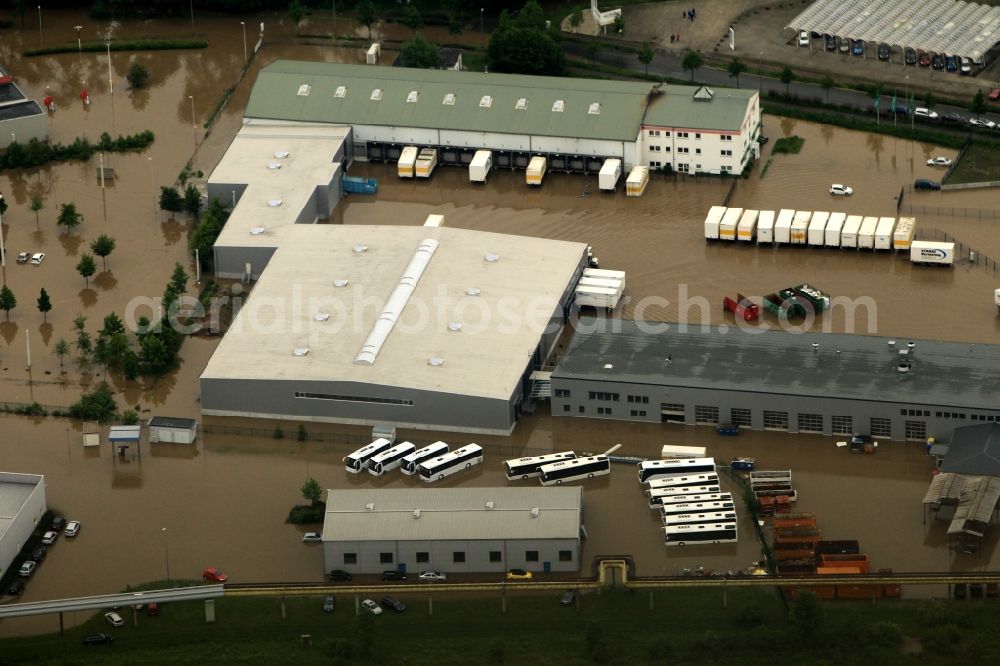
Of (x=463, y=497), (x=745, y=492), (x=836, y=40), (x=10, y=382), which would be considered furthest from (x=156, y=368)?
(x=836, y=40)

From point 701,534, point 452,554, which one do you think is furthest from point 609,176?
point 452,554

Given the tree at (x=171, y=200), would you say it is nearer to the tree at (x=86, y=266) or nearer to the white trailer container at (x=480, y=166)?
the tree at (x=86, y=266)

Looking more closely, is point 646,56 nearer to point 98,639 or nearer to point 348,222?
point 348,222

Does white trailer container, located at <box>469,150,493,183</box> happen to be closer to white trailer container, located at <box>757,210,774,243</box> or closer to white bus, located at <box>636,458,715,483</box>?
white trailer container, located at <box>757,210,774,243</box>

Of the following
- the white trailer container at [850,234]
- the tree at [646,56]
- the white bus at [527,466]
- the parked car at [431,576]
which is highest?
the tree at [646,56]

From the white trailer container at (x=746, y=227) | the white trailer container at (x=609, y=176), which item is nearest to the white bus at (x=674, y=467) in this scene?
the white trailer container at (x=746, y=227)
